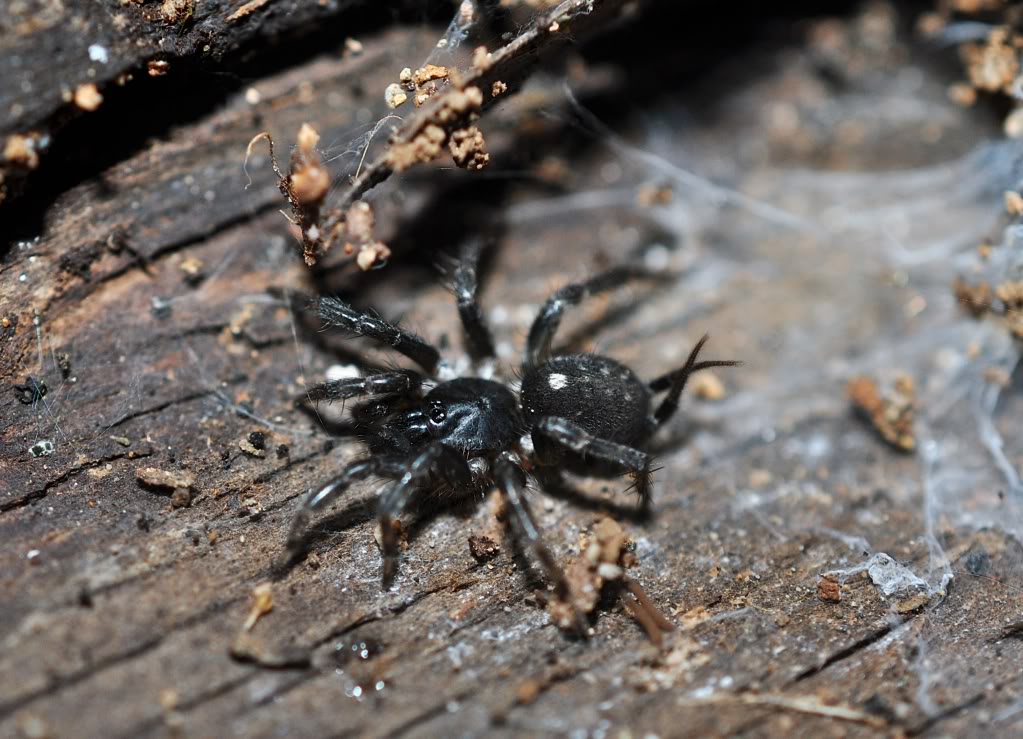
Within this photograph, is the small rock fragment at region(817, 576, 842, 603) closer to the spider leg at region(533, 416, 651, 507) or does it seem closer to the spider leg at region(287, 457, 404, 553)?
the spider leg at region(533, 416, 651, 507)

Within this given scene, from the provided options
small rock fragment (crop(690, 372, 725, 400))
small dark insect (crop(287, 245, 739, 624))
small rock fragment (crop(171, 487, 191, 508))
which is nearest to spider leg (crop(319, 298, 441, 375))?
small dark insect (crop(287, 245, 739, 624))

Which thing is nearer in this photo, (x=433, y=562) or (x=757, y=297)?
(x=433, y=562)

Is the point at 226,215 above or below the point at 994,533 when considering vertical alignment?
above

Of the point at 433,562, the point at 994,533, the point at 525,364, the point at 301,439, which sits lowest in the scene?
the point at 994,533

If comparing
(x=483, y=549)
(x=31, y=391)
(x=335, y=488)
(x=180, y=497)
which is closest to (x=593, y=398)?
(x=483, y=549)

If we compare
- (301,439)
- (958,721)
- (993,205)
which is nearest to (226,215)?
(301,439)

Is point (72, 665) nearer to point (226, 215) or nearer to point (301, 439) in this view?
point (301, 439)
